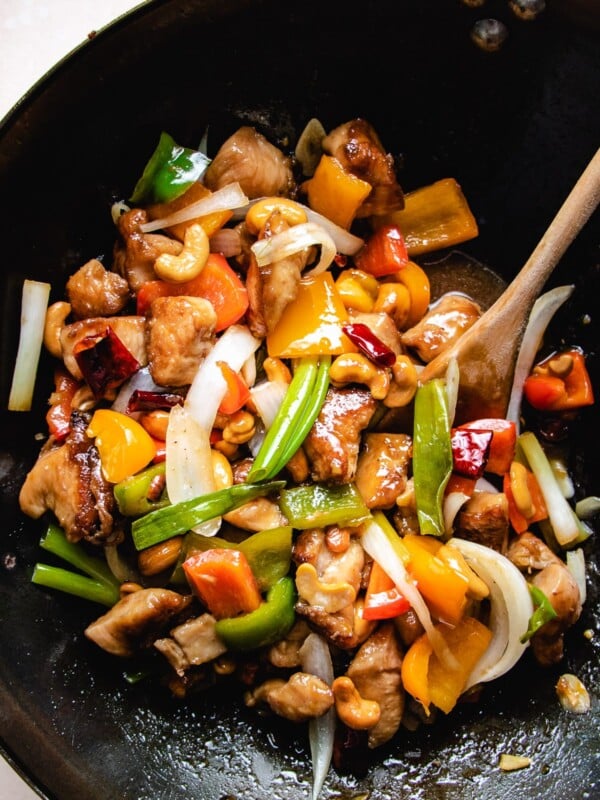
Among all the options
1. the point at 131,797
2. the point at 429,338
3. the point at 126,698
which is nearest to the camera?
the point at 131,797

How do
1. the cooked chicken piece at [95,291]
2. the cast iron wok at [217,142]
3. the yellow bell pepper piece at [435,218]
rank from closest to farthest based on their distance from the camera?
the cast iron wok at [217,142]
the cooked chicken piece at [95,291]
the yellow bell pepper piece at [435,218]

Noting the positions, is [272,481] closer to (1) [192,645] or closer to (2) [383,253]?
(1) [192,645]

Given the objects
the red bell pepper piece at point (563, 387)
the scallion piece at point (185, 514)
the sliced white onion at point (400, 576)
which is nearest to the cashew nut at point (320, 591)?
the sliced white onion at point (400, 576)

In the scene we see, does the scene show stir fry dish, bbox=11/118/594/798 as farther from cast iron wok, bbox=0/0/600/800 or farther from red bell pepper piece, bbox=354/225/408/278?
red bell pepper piece, bbox=354/225/408/278

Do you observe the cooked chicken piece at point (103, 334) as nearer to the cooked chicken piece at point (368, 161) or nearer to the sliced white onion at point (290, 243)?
the sliced white onion at point (290, 243)

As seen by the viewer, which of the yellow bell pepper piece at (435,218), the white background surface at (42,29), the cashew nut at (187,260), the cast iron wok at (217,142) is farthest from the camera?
the yellow bell pepper piece at (435,218)

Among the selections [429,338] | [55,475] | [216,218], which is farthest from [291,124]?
[55,475]

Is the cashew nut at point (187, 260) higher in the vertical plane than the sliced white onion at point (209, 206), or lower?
lower

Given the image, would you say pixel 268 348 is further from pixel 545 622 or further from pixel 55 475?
pixel 545 622
